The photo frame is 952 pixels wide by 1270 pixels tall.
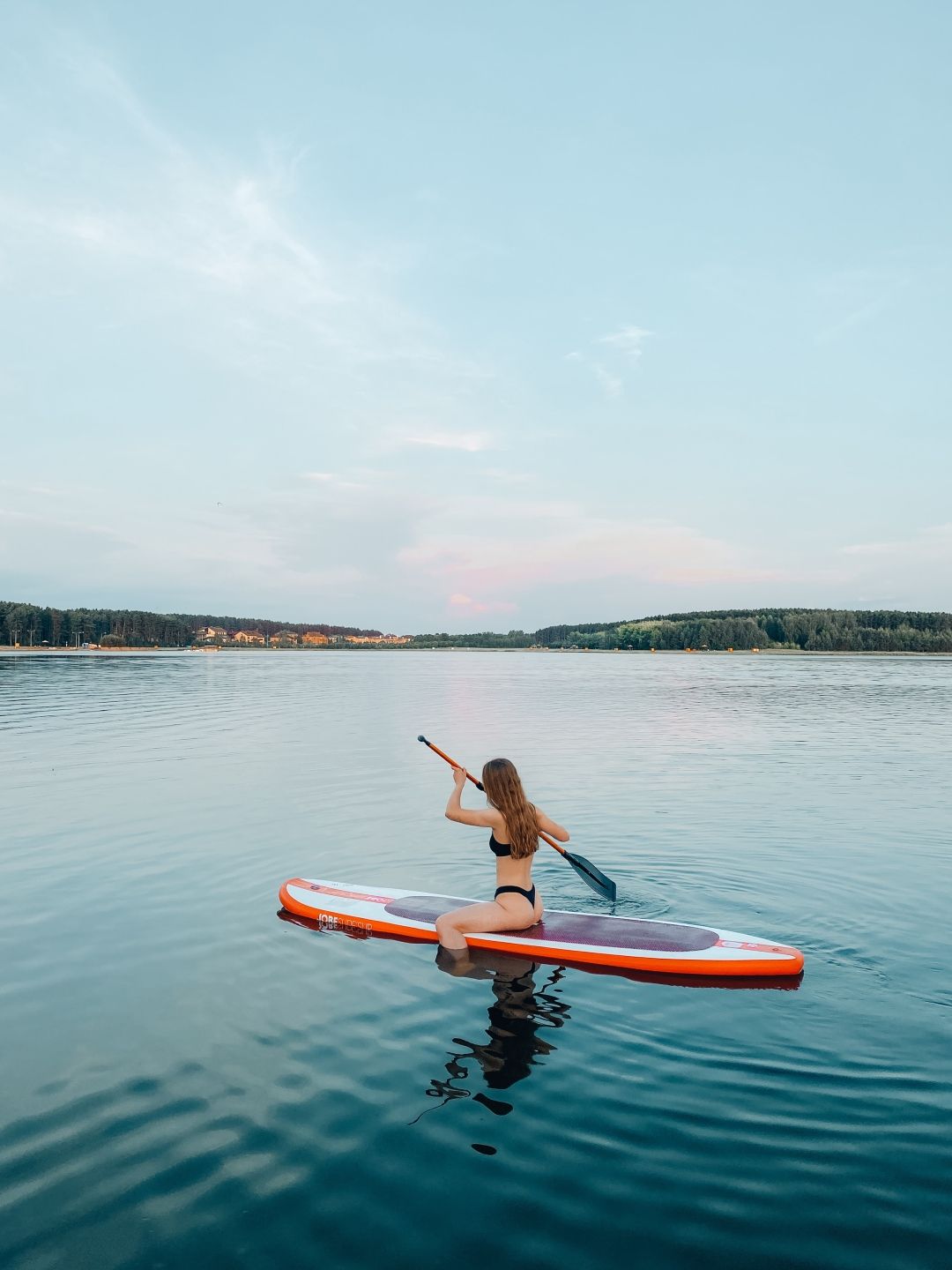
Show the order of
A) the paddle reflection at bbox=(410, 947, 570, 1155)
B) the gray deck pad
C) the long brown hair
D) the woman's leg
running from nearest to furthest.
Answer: the paddle reflection at bbox=(410, 947, 570, 1155), the long brown hair, the gray deck pad, the woman's leg

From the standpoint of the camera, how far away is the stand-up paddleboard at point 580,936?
7.96 m

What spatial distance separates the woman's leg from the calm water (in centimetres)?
32

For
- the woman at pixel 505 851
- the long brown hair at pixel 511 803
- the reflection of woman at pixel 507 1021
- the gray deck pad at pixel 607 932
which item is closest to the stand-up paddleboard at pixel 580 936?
the gray deck pad at pixel 607 932

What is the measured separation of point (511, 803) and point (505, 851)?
2.10 ft

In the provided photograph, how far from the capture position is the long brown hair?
8.15 m

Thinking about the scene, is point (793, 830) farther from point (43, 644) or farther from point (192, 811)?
point (43, 644)

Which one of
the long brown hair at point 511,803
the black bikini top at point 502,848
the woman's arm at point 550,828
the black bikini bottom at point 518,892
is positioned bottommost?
the black bikini bottom at point 518,892

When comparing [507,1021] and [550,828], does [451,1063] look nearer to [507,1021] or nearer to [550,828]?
[507,1021]

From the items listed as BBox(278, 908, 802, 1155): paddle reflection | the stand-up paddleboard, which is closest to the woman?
the stand-up paddleboard

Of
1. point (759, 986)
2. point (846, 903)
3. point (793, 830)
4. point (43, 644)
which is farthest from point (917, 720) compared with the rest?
point (43, 644)

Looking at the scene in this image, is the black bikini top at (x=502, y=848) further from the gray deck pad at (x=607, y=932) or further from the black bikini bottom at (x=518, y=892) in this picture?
the gray deck pad at (x=607, y=932)

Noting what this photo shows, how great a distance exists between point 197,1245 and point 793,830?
1258cm

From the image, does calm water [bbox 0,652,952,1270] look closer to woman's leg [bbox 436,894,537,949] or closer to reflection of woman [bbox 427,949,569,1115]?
reflection of woman [bbox 427,949,569,1115]

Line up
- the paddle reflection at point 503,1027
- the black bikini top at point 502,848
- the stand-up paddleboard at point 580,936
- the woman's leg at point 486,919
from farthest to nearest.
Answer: the woman's leg at point 486,919 → the black bikini top at point 502,848 → the stand-up paddleboard at point 580,936 → the paddle reflection at point 503,1027
